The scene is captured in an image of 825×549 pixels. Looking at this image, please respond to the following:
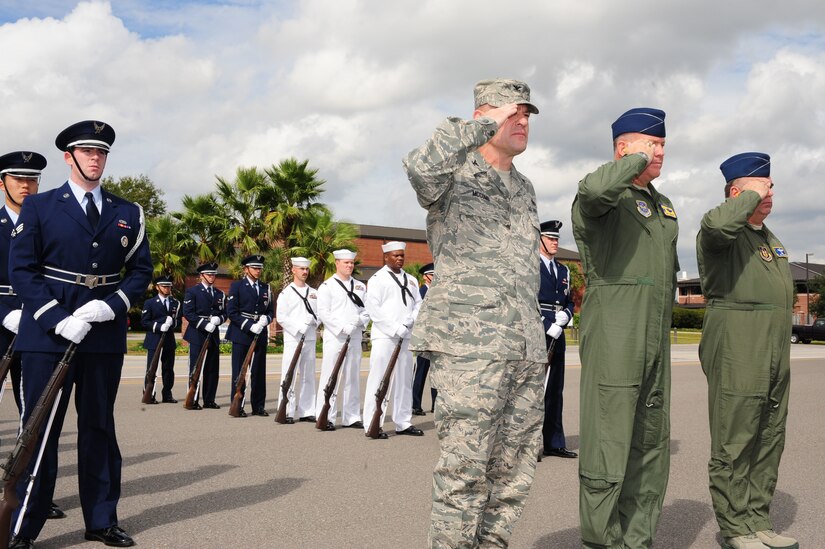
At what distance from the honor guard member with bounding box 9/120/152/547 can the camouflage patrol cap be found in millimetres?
2470

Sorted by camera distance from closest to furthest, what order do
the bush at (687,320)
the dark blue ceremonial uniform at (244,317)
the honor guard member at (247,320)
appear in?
the honor guard member at (247,320), the dark blue ceremonial uniform at (244,317), the bush at (687,320)

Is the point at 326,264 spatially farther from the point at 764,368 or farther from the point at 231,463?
the point at 764,368

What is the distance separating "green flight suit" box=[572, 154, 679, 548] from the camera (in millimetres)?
3867

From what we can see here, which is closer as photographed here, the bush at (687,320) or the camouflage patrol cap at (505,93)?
the camouflage patrol cap at (505,93)

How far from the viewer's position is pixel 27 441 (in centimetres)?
425

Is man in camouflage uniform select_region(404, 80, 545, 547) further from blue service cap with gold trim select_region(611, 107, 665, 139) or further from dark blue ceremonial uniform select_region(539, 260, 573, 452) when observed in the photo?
dark blue ceremonial uniform select_region(539, 260, 573, 452)

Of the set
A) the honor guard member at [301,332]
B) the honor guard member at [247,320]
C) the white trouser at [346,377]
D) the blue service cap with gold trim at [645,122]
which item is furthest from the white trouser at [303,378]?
the blue service cap with gold trim at [645,122]

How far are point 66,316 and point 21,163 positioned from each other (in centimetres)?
232

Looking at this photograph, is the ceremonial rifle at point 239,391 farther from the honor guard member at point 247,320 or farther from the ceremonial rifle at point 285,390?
the ceremonial rifle at point 285,390

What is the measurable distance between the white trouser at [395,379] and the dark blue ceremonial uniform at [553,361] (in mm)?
2084

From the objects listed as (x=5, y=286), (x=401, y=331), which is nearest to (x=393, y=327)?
(x=401, y=331)

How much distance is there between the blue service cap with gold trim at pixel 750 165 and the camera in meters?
4.86

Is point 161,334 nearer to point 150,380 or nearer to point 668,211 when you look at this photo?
point 150,380

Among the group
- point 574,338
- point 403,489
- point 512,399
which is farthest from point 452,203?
point 574,338
